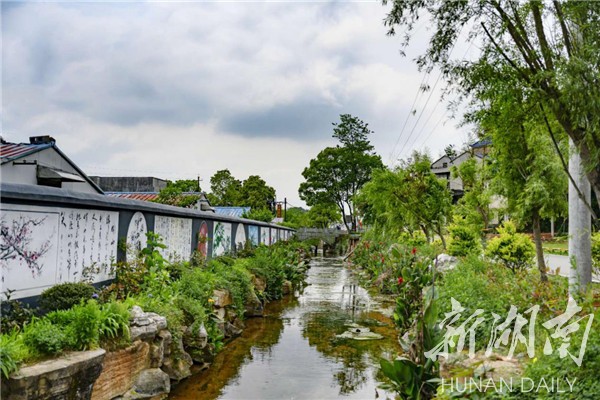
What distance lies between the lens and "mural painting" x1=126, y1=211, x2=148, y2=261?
27.7ft

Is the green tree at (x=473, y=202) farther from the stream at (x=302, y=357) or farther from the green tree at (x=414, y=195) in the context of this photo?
the stream at (x=302, y=357)

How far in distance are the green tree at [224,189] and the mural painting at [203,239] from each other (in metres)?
34.3

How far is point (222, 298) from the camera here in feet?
32.1

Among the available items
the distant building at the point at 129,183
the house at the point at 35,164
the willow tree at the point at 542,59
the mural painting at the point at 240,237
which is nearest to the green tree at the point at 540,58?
the willow tree at the point at 542,59

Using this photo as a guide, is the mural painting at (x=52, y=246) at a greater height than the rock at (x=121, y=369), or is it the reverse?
the mural painting at (x=52, y=246)

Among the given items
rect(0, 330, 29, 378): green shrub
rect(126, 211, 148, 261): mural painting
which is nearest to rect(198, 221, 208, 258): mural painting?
rect(126, 211, 148, 261): mural painting

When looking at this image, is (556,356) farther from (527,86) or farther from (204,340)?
(204,340)

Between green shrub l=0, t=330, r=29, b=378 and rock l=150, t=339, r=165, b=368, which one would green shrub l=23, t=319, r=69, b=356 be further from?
rock l=150, t=339, r=165, b=368

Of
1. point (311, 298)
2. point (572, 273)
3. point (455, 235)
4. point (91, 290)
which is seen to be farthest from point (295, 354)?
point (455, 235)

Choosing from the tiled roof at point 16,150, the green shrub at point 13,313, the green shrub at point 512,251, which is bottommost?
the green shrub at point 13,313

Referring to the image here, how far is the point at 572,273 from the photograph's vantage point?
6957mm

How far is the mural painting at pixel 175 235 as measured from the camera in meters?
10.1

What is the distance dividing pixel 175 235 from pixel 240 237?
7908mm

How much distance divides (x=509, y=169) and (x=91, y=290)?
317 inches
